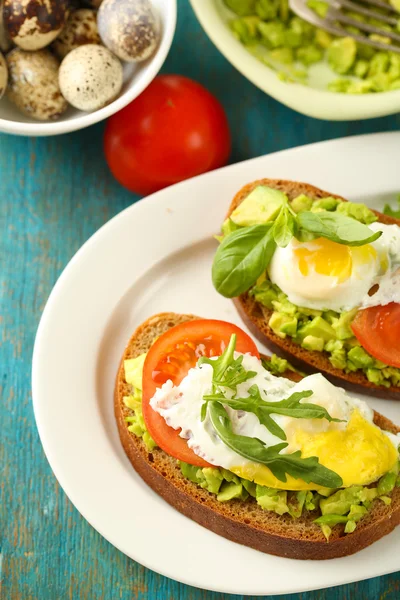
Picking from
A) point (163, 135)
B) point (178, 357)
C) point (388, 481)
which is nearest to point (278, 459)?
point (388, 481)

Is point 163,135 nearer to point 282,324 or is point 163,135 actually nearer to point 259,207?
point 259,207

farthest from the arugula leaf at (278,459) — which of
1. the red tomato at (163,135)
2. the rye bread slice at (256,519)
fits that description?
the red tomato at (163,135)

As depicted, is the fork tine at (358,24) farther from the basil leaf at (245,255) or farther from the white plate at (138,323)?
the basil leaf at (245,255)

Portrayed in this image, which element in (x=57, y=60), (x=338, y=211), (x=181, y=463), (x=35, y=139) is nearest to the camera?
(x=181, y=463)

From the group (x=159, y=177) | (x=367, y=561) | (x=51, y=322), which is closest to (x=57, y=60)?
(x=159, y=177)

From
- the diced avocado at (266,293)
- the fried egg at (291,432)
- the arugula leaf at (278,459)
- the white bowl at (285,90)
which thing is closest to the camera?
the arugula leaf at (278,459)

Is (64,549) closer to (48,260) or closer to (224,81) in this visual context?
(48,260)
